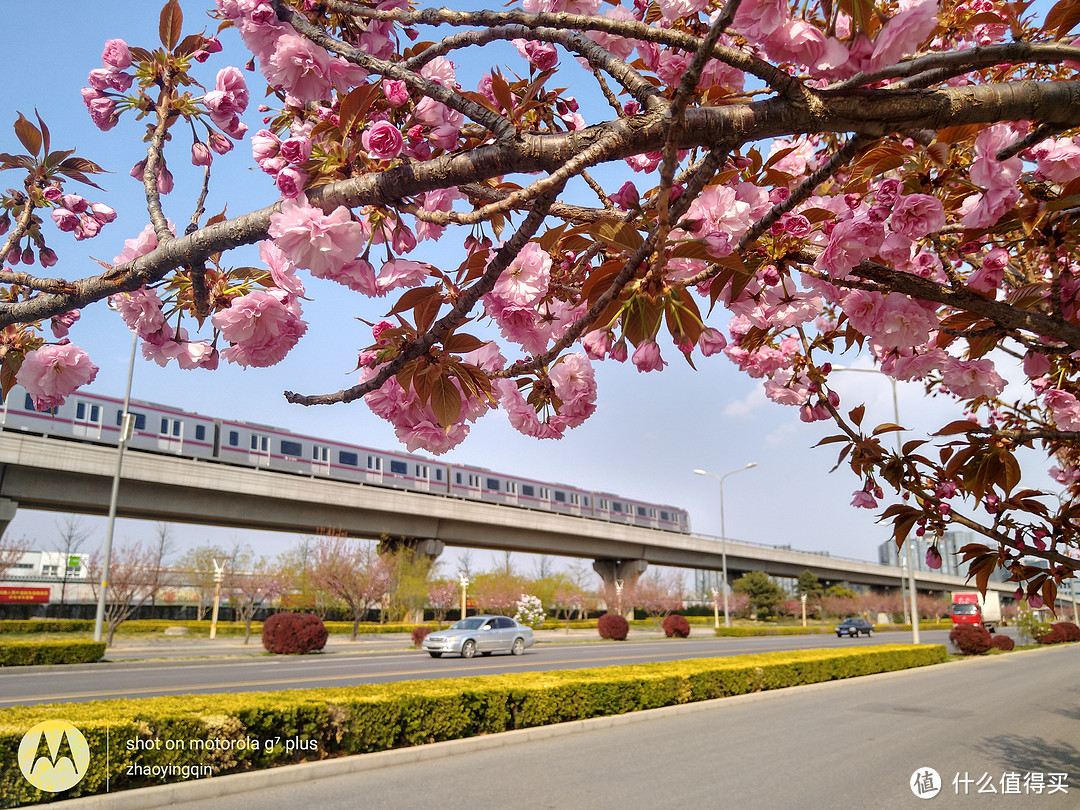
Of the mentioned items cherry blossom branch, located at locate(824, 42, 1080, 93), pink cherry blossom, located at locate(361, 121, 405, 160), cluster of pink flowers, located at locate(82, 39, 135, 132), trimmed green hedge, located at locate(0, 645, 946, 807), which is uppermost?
cluster of pink flowers, located at locate(82, 39, 135, 132)

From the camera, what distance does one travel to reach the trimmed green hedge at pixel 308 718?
6.14m

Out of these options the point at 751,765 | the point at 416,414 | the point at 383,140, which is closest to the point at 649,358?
the point at 416,414

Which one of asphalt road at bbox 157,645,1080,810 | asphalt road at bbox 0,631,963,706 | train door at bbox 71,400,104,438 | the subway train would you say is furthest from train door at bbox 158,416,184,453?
asphalt road at bbox 157,645,1080,810

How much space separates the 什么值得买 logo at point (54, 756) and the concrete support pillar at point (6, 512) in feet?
76.3

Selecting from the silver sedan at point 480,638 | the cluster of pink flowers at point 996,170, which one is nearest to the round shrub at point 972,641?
the silver sedan at point 480,638

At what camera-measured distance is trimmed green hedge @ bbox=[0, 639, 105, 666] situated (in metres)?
18.5

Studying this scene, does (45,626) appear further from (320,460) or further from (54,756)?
(54,756)

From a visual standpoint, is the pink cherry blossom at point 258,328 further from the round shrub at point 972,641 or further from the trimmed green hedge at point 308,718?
the round shrub at point 972,641

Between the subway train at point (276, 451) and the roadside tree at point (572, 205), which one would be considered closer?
the roadside tree at point (572, 205)

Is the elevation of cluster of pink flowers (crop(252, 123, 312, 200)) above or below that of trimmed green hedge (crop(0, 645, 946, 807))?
above

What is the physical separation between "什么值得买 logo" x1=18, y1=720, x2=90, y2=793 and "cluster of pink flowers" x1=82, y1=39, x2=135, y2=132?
18.5ft

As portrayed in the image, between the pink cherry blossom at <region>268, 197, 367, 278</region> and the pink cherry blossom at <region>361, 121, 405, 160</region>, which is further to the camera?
the pink cherry blossom at <region>361, 121, 405, 160</region>

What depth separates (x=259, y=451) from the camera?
30266mm

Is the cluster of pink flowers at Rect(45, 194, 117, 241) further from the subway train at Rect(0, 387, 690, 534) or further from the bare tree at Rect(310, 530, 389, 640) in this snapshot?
the bare tree at Rect(310, 530, 389, 640)
